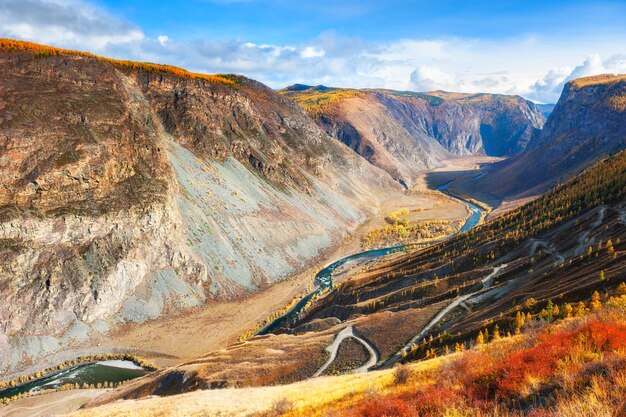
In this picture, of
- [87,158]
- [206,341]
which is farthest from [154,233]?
[206,341]

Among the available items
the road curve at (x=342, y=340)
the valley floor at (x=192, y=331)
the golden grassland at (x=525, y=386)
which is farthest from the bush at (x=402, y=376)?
the valley floor at (x=192, y=331)

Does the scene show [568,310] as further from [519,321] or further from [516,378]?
[516,378]

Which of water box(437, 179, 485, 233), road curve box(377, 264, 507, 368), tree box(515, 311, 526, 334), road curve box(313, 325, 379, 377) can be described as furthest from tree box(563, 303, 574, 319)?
water box(437, 179, 485, 233)

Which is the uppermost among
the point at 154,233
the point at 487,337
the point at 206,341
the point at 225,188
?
the point at 225,188

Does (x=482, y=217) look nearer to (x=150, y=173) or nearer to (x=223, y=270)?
(x=223, y=270)

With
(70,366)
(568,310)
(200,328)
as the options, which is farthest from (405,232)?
(568,310)

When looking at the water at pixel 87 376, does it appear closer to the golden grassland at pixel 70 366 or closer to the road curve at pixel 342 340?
the golden grassland at pixel 70 366
